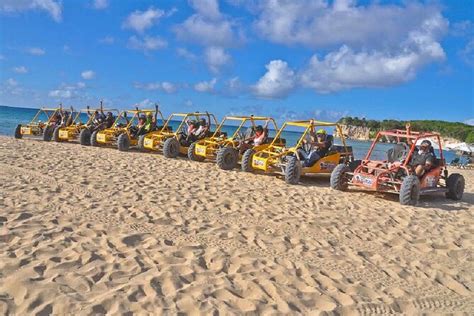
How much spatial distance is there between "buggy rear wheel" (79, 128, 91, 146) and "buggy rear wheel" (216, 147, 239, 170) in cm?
641

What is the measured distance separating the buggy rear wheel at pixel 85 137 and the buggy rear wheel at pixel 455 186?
11526 mm

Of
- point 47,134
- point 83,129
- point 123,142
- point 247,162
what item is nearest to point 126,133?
point 123,142

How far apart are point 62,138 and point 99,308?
14444 millimetres

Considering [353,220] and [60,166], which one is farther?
[60,166]

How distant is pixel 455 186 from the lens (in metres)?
9.44

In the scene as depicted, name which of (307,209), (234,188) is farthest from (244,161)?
(307,209)

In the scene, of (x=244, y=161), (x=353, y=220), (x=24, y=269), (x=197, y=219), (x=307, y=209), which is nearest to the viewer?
(x=24, y=269)

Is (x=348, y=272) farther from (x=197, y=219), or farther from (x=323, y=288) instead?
(x=197, y=219)

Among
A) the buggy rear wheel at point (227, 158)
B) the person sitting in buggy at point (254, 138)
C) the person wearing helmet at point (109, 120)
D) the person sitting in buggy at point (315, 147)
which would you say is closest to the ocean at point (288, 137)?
the person sitting in buggy at point (254, 138)

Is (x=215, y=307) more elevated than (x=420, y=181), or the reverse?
(x=420, y=181)

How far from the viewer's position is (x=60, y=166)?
32.0 ft

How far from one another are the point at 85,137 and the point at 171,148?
Result: 4.19m

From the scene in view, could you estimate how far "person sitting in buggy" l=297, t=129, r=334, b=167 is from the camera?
1045cm

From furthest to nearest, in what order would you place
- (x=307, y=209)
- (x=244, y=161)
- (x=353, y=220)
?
(x=244, y=161) → (x=307, y=209) → (x=353, y=220)
